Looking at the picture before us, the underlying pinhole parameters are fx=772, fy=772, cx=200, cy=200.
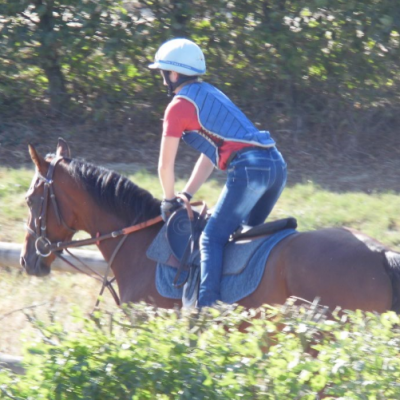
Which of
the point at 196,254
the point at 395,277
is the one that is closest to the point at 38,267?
the point at 196,254

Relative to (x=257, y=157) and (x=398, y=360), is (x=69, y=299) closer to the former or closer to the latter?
(x=257, y=157)

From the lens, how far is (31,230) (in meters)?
5.51

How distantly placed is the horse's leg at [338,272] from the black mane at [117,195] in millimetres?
1224

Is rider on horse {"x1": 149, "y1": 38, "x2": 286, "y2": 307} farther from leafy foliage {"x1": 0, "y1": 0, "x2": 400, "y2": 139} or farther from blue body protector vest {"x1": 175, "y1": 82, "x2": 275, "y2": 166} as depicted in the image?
leafy foliage {"x1": 0, "y1": 0, "x2": 400, "y2": 139}

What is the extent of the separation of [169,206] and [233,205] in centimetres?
46

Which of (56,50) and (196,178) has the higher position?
(196,178)

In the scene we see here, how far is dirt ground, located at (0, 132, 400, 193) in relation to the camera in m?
9.23

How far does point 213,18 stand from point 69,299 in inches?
191

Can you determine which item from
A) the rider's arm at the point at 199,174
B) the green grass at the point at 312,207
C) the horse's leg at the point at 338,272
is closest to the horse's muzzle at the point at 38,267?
the rider's arm at the point at 199,174

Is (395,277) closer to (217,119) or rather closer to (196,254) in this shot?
(196,254)

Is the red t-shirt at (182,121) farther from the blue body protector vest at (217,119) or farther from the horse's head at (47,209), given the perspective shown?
the horse's head at (47,209)

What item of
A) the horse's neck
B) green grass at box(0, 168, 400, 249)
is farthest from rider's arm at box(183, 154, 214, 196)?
green grass at box(0, 168, 400, 249)

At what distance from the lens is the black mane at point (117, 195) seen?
5.30 meters

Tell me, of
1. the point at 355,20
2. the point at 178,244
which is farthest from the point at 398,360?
the point at 355,20
